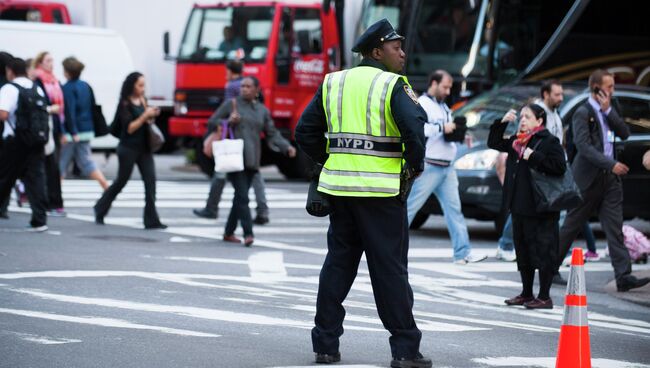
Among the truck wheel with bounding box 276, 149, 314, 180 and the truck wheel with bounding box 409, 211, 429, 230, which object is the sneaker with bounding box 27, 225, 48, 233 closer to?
the truck wheel with bounding box 409, 211, 429, 230

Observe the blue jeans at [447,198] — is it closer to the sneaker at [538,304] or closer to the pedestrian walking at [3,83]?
the sneaker at [538,304]

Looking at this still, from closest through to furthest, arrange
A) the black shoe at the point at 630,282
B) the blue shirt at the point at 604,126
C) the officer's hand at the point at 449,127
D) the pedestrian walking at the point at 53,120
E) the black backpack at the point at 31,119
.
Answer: the black shoe at the point at 630,282 < the blue shirt at the point at 604,126 < the officer's hand at the point at 449,127 < the black backpack at the point at 31,119 < the pedestrian walking at the point at 53,120

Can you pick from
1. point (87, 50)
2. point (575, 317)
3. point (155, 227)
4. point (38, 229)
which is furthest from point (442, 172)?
point (87, 50)

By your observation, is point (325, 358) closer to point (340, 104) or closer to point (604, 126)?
point (340, 104)

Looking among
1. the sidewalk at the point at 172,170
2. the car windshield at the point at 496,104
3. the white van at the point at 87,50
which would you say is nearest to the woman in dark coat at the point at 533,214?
the car windshield at the point at 496,104

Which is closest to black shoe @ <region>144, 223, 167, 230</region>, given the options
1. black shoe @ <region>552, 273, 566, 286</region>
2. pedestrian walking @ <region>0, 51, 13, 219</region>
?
pedestrian walking @ <region>0, 51, 13, 219</region>

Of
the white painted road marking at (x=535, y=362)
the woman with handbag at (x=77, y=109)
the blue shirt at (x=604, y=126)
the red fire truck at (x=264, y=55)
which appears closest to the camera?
the white painted road marking at (x=535, y=362)

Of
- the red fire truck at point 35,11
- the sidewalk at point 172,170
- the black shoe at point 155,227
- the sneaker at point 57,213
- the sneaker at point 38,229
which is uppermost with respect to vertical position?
the red fire truck at point 35,11

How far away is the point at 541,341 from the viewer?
7949 mm

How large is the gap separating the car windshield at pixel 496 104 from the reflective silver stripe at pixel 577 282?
7.15m

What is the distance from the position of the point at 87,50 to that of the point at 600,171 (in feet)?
39.2

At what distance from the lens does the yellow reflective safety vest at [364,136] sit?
265 inches

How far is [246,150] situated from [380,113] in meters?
6.21

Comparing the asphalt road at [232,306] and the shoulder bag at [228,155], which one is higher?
the shoulder bag at [228,155]
